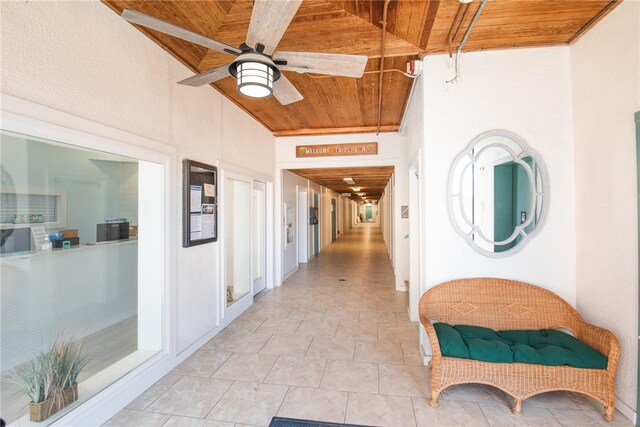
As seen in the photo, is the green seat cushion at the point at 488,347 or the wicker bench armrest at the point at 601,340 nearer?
the wicker bench armrest at the point at 601,340

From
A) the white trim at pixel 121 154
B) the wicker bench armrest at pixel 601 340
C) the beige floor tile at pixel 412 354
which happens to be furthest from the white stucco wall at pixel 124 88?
the wicker bench armrest at pixel 601 340

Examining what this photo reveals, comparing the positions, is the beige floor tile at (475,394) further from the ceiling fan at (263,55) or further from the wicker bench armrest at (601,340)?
the ceiling fan at (263,55)

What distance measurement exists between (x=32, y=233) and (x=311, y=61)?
2.92 metres

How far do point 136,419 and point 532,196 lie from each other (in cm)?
386

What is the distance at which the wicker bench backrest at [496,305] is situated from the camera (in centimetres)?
255

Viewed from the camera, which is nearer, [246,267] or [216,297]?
[216,297]

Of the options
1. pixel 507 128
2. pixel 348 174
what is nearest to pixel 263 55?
pixel 507 128

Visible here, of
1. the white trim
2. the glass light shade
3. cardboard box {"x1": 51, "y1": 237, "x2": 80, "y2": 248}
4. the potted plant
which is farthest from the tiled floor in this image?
the glass light shade

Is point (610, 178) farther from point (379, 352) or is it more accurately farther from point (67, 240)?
point (67, 240)

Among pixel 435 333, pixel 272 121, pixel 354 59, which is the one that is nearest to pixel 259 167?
pixel 272 121

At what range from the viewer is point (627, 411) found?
2082 millimetres

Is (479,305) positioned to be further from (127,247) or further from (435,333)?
(127,247)

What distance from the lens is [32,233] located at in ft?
8.55

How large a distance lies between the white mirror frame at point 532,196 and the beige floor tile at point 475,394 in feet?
3.81
